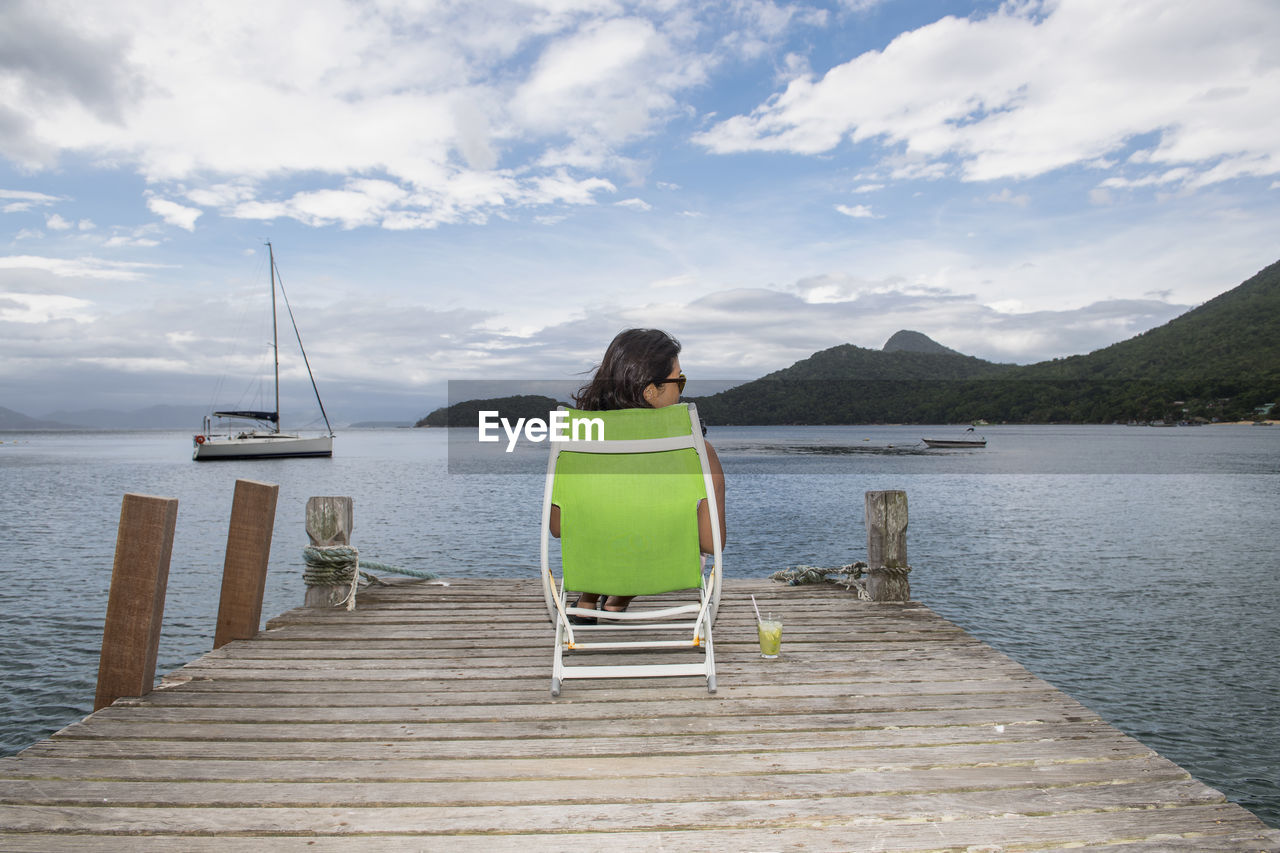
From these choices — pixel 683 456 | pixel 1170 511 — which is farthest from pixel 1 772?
pixel 1170 511

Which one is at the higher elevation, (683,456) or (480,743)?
(683,456)

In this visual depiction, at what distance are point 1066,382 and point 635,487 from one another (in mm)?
139416

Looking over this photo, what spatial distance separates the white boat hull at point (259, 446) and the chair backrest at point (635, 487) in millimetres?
60389

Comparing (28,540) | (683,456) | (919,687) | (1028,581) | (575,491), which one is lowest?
(28,540)

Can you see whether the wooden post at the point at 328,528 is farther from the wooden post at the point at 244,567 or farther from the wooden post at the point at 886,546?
the wooden post at the point at 886,546

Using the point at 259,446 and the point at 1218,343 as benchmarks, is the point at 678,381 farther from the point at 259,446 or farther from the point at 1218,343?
the point at 1218,343

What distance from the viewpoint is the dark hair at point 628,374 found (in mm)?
3760

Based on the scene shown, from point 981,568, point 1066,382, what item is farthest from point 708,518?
point 1066,382

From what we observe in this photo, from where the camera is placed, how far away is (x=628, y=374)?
3768mm

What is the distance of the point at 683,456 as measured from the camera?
11.0 ft

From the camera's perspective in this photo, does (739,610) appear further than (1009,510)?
No

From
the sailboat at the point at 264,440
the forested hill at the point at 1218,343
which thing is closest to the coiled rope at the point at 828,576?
the sailboat at the point at 264,440

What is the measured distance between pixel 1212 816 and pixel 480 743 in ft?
8.46

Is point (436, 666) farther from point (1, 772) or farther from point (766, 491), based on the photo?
point (766, 491)
